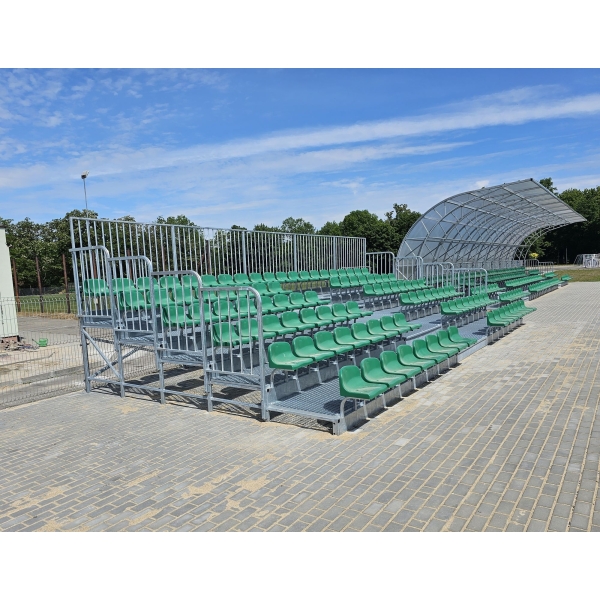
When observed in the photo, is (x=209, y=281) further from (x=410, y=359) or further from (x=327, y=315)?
(x=410, y=359)

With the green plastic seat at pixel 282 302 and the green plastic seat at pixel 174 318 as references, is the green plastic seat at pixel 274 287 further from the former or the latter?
the green plastic seat at pixel 174 318

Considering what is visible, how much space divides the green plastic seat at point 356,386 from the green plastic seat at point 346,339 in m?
1.38

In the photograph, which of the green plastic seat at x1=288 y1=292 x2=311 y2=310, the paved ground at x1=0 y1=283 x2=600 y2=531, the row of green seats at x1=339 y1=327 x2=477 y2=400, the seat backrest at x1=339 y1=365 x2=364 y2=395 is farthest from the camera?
the green plastic seat at x1=288 y1=292 x2=311 y2=310

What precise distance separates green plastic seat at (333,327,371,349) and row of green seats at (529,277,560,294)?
60.9 feet

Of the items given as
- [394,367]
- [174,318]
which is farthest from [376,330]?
[174,318]

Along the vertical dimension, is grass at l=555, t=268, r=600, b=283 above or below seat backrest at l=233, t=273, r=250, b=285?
below

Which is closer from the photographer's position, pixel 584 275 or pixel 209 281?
Result: pixel 209 281

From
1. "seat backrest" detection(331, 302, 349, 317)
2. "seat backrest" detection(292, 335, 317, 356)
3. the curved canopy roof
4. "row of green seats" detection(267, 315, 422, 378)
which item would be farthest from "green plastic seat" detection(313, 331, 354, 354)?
the curved canopy roof

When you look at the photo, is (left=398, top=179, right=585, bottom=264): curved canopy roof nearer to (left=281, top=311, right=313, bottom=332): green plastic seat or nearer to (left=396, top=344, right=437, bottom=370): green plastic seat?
(left=396, top=344, right=437, bottom=370): green plastic seat

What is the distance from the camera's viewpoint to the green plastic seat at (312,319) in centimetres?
880

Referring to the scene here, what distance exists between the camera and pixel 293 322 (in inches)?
336

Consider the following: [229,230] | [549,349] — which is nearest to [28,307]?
[229,230]

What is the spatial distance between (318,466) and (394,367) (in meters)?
2.69

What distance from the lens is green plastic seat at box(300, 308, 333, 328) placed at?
880 cm
